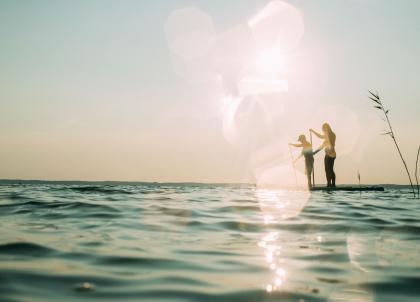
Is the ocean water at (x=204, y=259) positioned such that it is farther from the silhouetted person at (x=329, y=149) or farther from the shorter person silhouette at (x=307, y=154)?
the shorter person silhouette at (x=307, y=154)

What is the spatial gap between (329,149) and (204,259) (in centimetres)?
1509

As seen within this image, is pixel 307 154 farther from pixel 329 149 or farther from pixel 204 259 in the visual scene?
pixel 204 259

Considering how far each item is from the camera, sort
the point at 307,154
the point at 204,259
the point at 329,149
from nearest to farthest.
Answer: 1. the point at 204,259
2. the point at 329,149
3. the point at 307,154

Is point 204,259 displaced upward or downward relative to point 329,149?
downward

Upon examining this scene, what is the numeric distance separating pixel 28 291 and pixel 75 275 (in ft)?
1.41

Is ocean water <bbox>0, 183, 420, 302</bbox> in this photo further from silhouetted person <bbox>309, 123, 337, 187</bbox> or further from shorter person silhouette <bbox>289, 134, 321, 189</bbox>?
shorter person silhouette <bbox>289, 134, 321, 189</bbox>

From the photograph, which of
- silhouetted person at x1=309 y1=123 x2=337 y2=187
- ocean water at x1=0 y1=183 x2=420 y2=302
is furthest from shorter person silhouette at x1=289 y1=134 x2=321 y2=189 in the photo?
ocean water at x1=0 y1=183 x2=420 y2=302

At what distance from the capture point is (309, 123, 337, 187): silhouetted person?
17000 mm

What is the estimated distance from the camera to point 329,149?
17.4m

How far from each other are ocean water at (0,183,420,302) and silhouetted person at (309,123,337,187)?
11.3 metres

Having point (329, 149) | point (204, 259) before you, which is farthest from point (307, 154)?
point (204, 259)

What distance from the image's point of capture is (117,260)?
3158 mm

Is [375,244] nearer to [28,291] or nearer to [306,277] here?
A: [306,277]

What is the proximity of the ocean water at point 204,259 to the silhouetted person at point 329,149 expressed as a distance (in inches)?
445
